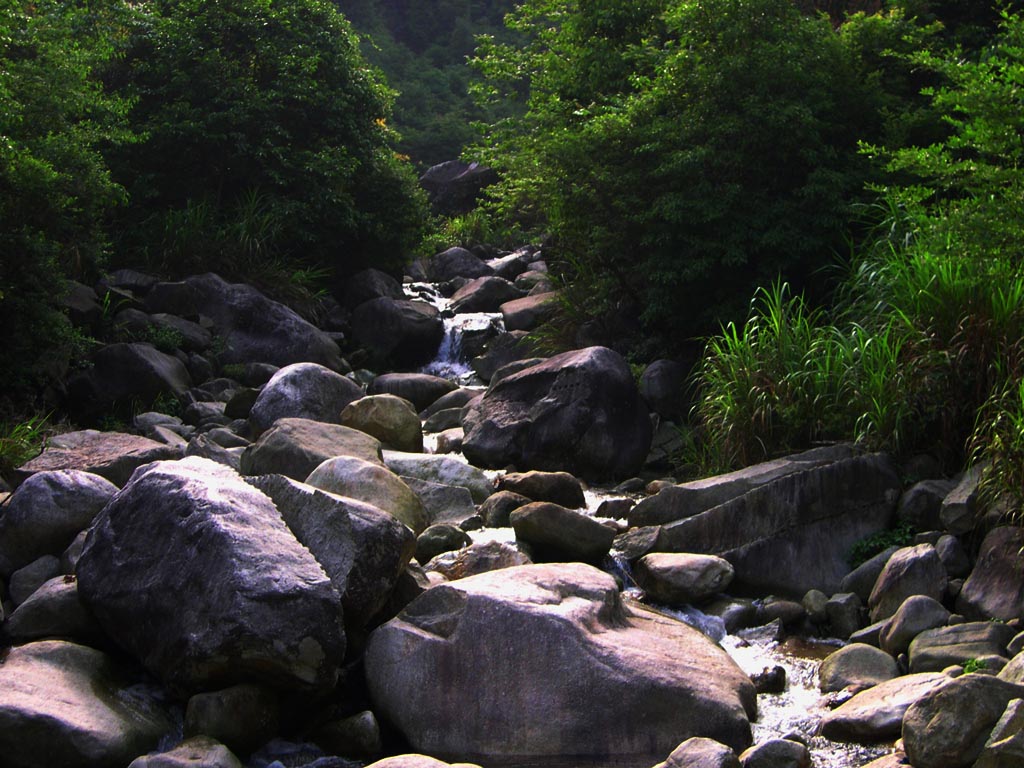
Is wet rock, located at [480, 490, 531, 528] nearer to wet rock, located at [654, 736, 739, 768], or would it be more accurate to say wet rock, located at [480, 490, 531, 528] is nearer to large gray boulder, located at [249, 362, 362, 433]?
large gray boulder, located at [249, 362, 362, 433]

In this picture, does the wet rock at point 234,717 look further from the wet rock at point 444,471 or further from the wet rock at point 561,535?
the wet rock at point 444,471

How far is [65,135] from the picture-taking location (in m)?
11.8

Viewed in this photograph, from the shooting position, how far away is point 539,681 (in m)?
5.71

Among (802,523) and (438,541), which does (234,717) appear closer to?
(438,541)

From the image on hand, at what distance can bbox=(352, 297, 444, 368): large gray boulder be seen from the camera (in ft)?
53.6

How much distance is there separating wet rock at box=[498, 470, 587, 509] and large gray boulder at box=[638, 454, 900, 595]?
5.39 feet

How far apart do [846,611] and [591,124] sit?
7.27m

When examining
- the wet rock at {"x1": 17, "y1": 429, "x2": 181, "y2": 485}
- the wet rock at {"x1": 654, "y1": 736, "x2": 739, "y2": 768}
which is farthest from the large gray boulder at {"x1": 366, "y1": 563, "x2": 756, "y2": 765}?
the wet rock at {"x1": 17, "y1": 429, "x2": 181, "y2": 485}

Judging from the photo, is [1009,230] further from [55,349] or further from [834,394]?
[55,349]

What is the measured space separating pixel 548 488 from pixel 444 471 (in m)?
1.20

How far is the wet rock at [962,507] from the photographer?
7281mm

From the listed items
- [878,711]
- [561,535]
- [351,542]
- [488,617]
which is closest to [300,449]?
[561,535]

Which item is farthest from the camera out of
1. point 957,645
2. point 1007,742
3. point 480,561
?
point 480,561

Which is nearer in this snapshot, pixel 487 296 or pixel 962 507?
pixel 962 507
